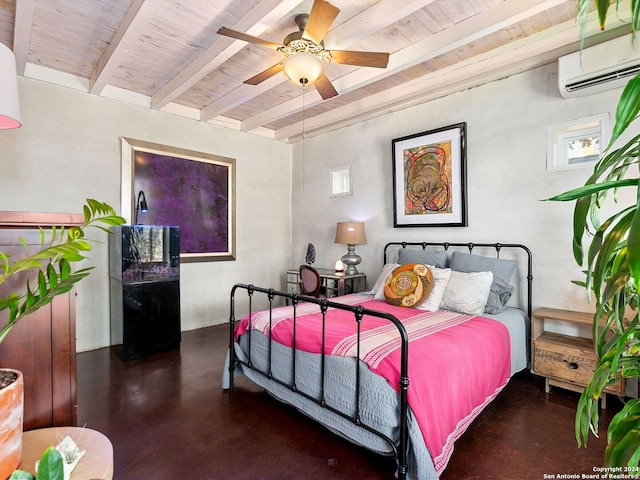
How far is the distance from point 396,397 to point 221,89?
3.45 meters

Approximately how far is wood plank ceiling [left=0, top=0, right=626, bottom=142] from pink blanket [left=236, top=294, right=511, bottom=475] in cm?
197

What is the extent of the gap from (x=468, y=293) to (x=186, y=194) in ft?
11.0

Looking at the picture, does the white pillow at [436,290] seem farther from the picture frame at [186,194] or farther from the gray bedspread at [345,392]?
the picture frame at [186,194]

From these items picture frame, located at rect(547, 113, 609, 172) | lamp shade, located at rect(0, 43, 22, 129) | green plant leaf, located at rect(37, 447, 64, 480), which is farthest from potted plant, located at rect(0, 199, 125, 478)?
picture frame, located at rect(547, 113, 609, 172)

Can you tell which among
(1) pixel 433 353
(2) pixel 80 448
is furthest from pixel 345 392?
(2) pixel 80 448

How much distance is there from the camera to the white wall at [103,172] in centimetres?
317

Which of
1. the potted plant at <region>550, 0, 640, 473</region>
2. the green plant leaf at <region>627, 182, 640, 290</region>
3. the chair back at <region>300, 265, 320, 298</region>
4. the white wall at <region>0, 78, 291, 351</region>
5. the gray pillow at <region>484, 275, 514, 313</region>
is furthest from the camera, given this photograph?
the chair back at <region>300, 265, 320, 298</region>

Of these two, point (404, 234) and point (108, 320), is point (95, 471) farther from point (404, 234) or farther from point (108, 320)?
point (404, 234)

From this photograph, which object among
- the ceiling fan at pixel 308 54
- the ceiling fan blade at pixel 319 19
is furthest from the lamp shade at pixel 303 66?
the ceiling fan blade at pixel 319 19

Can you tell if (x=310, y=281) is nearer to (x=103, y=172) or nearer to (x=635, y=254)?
(x=103, y=172)

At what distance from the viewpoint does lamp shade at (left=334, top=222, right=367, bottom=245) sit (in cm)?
406

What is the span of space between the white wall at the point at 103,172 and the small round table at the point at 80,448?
282cm

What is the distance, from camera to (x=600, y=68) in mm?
2418

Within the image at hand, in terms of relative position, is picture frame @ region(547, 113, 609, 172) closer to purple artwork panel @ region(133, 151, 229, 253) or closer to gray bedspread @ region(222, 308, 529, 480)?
gray bedspread @ region(222, 308, 529, 480)
